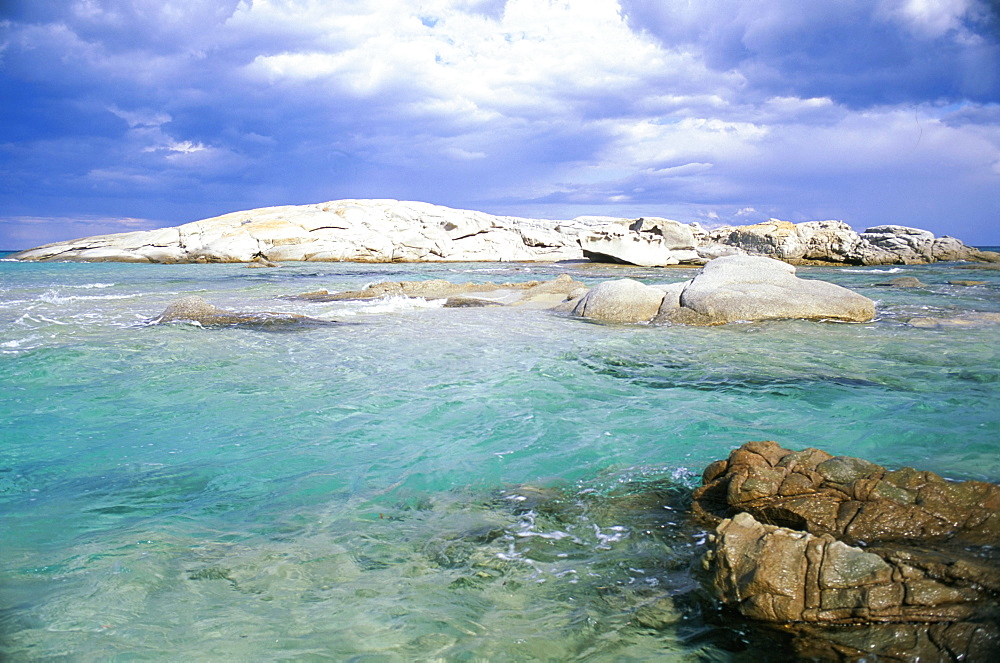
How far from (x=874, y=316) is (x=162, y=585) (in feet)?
39.4

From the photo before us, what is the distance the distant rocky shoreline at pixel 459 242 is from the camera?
36.5 metres

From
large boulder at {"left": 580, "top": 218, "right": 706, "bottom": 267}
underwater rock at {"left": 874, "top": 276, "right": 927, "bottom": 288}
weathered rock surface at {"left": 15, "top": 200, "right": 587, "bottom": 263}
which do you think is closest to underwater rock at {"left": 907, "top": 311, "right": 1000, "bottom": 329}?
underwater rock at {"left": 874, "top": 276, "right": 927, "bottom": 288}

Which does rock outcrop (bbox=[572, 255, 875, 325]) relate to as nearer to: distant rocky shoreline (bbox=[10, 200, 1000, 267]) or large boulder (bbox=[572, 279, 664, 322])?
large boulder (bbox=[572, 279, 664, 322])

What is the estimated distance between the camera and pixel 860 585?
2350mm

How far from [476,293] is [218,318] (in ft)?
23.7

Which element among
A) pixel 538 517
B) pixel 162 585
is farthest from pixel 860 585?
pixel 162 585

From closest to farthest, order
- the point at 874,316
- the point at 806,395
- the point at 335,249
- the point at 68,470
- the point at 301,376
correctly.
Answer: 1. the point at 68,470
2. the point at 806,395
3. the point at 301,376
4. the point at 874,316
5. the point at 335,249

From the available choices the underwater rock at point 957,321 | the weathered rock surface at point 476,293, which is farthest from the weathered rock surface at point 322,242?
the underwater rock at point 957,321

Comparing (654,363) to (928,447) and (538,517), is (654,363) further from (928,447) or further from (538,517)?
(538,517)

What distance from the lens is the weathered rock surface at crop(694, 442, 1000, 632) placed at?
2273 mm

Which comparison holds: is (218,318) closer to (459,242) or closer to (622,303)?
(622,303)

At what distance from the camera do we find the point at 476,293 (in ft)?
55.7

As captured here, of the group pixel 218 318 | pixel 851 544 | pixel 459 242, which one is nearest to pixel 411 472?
pixel 851 544

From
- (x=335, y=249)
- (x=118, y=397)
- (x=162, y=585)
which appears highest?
(x=335, y=249)
